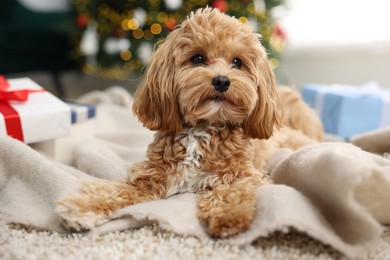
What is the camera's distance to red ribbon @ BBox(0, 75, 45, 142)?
7.22ft

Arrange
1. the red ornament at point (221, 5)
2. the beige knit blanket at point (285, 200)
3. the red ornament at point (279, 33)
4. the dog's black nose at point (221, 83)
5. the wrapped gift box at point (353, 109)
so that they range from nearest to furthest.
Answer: the beige knit blanket at point (285, 200) → the dog's black nose at point (221, 83) → the wrapped gift box at point (353, 109) → the red ornament at point (221, 5) → the red ornament at point (279, 33)

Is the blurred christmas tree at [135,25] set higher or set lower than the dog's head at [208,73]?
lower

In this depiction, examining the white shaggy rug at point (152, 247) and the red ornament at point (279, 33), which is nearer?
the white shaggy rug at point (152, 247)

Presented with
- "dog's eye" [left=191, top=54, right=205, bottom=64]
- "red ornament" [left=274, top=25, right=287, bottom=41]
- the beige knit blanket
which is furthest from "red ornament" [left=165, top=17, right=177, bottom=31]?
"dog's eye" [left=191, top=54, right=205, bottom=64]

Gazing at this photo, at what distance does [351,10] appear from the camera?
4.82m

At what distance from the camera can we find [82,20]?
4984mm

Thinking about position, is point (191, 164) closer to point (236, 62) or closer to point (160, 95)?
point (160, 95)

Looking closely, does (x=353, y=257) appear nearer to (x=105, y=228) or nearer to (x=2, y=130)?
(x=105, y=228)

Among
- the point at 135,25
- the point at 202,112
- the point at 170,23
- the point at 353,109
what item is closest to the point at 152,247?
the point at 202,112

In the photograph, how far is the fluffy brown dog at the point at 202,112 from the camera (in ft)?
5.78

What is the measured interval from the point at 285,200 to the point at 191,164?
0.42m

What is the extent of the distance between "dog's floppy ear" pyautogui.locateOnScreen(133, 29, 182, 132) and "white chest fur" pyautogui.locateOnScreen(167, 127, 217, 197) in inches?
2.3

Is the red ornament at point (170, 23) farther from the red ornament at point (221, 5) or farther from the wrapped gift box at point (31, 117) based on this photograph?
the wrapped gift box at point (31, 117)

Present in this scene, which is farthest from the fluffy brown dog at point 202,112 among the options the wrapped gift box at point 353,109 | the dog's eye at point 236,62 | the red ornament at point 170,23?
the red ornament at point 170,23
